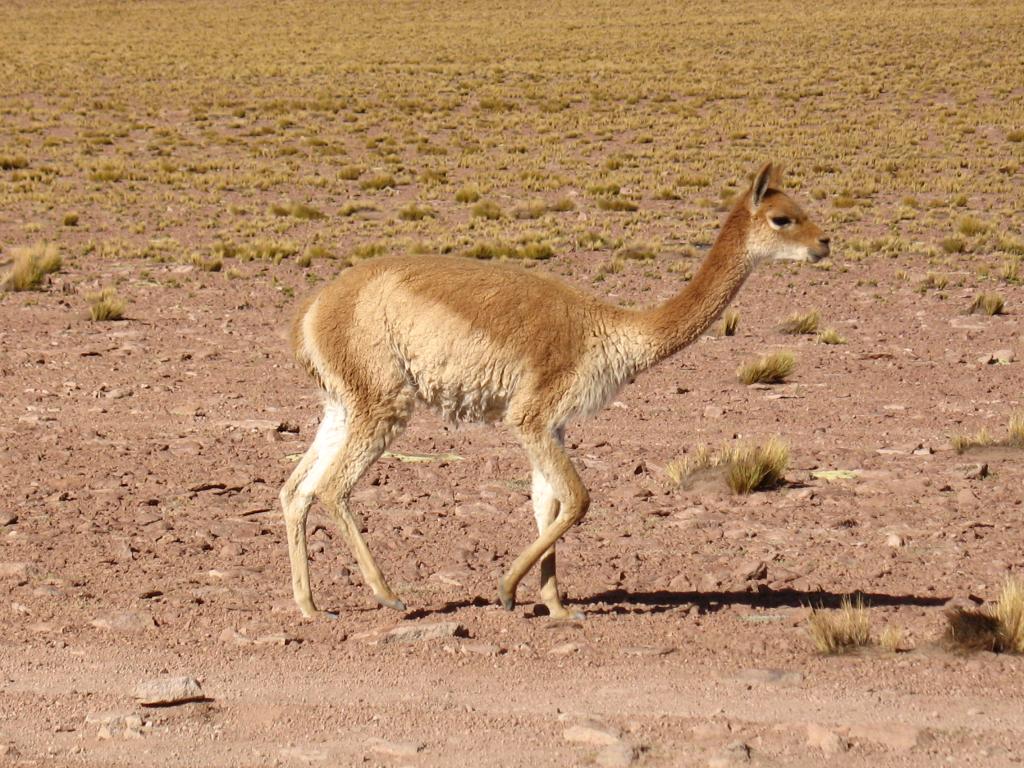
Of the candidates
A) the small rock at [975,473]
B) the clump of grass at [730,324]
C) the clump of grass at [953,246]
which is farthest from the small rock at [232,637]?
the clump of grass at [953,246]

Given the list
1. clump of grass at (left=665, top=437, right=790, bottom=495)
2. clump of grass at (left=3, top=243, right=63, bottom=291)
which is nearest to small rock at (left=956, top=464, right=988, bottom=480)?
clump of grass at (left=665, top=437, right=790, bottom=495)

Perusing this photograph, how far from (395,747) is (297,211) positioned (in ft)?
67.1

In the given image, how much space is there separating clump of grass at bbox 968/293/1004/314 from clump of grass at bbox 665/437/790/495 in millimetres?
7802

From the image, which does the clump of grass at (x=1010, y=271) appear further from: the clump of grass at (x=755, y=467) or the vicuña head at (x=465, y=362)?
the vicuña head at (x=465, y=362)

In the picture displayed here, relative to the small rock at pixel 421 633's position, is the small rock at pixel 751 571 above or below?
below

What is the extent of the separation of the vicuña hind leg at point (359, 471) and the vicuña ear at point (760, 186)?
5.89ft

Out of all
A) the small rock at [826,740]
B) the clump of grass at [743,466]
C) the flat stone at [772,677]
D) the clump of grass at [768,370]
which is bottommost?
the clump of grass at [768,370]

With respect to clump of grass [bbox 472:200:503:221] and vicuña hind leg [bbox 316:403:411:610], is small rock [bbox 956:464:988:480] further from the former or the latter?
clump of grass [bbox 472:200:503:221]

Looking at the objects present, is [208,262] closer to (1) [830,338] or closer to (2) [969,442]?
(1) [830,338]

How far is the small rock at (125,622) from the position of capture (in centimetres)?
585

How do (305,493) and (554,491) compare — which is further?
(305,493)

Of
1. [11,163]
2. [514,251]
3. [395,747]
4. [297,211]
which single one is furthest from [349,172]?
[395,747]

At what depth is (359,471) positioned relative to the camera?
6.04 m

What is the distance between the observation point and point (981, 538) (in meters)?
7.26
